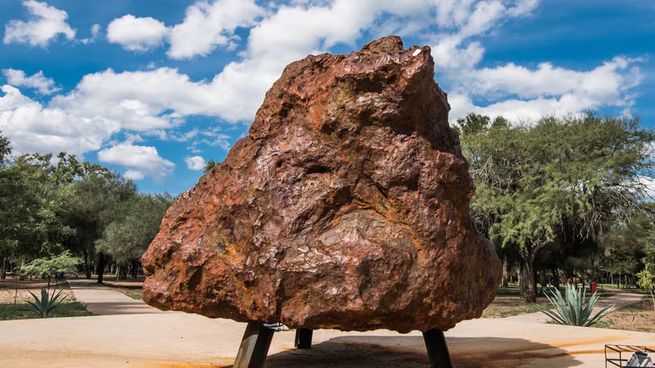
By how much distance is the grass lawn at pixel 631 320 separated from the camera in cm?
1659

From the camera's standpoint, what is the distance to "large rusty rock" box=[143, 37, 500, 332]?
5695mm

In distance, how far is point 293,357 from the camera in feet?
30.5

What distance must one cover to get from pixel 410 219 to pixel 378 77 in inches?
63.0

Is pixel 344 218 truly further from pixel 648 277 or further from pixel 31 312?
pixel 648 277

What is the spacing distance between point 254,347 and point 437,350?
7.40 ft

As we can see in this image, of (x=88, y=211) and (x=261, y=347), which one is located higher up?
(x=88, y=211)

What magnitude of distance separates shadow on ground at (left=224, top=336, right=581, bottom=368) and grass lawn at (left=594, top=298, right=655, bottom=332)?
268 inches

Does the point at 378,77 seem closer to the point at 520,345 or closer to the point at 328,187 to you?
the point at 328,187

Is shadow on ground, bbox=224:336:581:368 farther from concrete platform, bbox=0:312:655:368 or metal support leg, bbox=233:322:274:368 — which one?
metal support leg, bbox=233:322:274:368

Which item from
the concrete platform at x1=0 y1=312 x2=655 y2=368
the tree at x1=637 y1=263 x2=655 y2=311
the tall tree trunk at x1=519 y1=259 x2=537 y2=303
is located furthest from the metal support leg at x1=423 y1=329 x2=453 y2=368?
the tall tree trunk at x1=519 y1=259 x2=537 y2=303

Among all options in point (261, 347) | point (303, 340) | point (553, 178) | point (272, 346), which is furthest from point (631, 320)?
point (261, 347)

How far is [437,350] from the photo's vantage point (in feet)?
22.7

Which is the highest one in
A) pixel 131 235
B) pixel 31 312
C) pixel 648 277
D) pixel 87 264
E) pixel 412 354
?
pixel 131 235

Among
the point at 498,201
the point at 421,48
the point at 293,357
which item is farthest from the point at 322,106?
the point at 498,201
